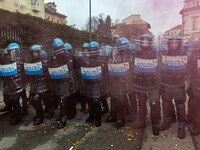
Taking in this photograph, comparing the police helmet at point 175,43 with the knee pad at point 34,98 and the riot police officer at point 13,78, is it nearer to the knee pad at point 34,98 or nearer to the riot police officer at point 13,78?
the knee pad at point 34,98

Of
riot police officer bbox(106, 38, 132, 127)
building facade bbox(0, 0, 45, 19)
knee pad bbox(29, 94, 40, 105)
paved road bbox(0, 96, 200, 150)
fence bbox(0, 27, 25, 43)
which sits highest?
building facade bbox(0, 0, 45, 19)

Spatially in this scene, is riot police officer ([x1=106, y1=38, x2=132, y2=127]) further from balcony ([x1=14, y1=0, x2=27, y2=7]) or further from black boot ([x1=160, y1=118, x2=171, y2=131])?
balcony ([x1=14, y1=0, x2=27, y2=7])

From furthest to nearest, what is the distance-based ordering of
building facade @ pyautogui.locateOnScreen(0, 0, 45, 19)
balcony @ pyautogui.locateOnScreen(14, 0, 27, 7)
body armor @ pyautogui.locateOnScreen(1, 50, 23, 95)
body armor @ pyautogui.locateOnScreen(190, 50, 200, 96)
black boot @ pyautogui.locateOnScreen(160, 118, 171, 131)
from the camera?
1. balcony @ pyautogui.locateOnScreen(14, 0, 27, 7)
2. building facade @ pyautogui.locateOnScreen(0, 0, 45, 19)
3. body armor @ pyautogui.locateOnScreen(1, 50, 23, 95)
4. black boot @ pyautogui.locateOnScreen(160, 118, 171, 131)
5. body armor @ pyautogui.locateOnScreen(190, 50, 200, 96)

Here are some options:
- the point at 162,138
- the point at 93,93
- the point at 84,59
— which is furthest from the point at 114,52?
the point at 162,138

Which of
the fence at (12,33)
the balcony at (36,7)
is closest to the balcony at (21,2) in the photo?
the balcony at (36,7)

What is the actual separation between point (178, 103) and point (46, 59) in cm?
283

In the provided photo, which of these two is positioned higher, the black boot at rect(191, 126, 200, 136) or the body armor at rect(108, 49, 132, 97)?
the body armor at rect(108, 49, 132, 97)

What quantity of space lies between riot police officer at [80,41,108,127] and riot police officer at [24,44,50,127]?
2.77 ft

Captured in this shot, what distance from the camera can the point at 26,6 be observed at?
30188mm

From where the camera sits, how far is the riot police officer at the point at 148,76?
3.99 meters

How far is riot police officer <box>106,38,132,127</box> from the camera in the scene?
4.27 meters

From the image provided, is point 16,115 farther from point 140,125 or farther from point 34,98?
point 140,125

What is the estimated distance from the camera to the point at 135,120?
4738 mm

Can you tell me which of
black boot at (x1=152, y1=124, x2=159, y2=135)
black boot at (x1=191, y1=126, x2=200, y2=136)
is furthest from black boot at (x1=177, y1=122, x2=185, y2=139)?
black boot at (x1=152, y1=124, x2=159, y2=135)
